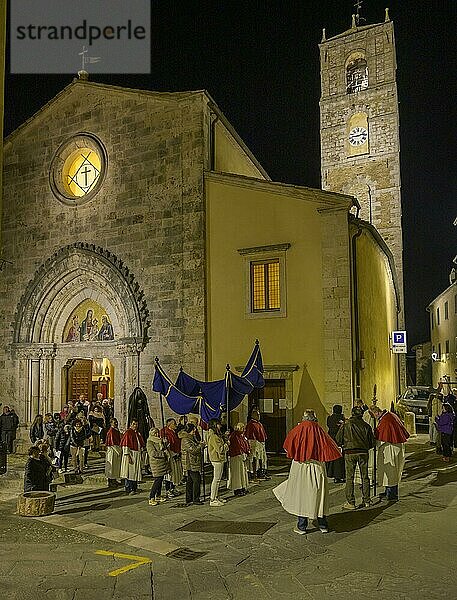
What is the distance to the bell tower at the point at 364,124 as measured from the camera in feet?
112

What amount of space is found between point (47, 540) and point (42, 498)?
Result: 1.98 meters

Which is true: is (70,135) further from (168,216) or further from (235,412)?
(235,412)

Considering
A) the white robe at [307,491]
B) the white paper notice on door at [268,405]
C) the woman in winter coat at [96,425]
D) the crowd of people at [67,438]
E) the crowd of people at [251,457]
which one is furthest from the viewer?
the woman in winter coat at [96,425]

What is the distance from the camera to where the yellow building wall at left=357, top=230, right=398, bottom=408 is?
17.2 m

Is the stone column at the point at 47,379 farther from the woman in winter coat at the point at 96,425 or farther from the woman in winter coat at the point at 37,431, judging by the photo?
the woman in winter coat at the point at 37,431

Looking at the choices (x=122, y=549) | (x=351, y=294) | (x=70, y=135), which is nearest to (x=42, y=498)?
(x=122, y=549)

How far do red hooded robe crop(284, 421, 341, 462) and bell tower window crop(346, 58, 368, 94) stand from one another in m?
32.4

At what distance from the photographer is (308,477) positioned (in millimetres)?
9250

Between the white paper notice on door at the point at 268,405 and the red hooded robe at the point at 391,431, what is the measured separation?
5355mm

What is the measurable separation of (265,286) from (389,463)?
6821mm

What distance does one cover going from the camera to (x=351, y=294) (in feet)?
51.9

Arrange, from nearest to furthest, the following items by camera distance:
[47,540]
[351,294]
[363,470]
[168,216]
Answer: [47,540] → [363,470] → [351,294] → [168,216]

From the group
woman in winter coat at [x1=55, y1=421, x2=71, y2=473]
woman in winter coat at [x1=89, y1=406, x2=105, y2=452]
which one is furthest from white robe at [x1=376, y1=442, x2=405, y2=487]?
woman in winter coat at [x1=89, y1=406, x2=105, y2=452]

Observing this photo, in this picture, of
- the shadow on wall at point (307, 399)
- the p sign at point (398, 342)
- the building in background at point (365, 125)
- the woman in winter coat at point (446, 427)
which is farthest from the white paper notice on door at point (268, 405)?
the building in background at point (365, 125)
